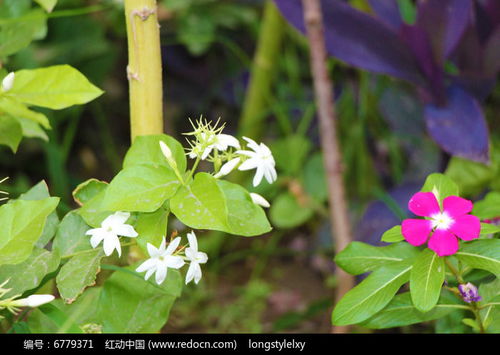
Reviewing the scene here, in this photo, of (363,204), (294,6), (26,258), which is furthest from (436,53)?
(26,258)

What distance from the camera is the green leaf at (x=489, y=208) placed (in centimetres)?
84

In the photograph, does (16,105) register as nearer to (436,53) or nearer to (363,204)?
(436,53)

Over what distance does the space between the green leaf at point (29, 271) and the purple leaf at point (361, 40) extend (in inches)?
28.8

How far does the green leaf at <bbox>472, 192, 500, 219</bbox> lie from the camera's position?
84cm

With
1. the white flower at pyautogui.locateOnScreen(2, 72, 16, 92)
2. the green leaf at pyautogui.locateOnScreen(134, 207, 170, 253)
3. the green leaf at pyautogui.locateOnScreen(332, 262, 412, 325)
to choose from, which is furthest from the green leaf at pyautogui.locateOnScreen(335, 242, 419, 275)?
the white flower at pyautogui.locateOnScreen(2, 72, 16, 92)

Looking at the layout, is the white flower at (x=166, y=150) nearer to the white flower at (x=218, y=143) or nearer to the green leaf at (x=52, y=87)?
the white flower at (x=218, y=143)

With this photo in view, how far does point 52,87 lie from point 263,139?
1.10 meters

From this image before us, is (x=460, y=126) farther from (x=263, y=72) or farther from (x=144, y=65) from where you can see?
(x=144, y=65)

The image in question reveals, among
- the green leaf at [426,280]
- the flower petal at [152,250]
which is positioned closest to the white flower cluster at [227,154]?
the flower petal at [152,250]

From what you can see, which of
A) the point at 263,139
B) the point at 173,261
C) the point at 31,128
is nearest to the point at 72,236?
the point at 173,261

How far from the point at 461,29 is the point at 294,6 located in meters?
0.33

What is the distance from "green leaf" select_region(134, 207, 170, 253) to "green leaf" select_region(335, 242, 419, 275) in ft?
0.78

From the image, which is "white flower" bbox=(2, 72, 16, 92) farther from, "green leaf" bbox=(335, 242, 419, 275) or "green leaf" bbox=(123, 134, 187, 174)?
"green leaf" bbox=(335, 242, 419, 275)

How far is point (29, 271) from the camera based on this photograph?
69 cm
